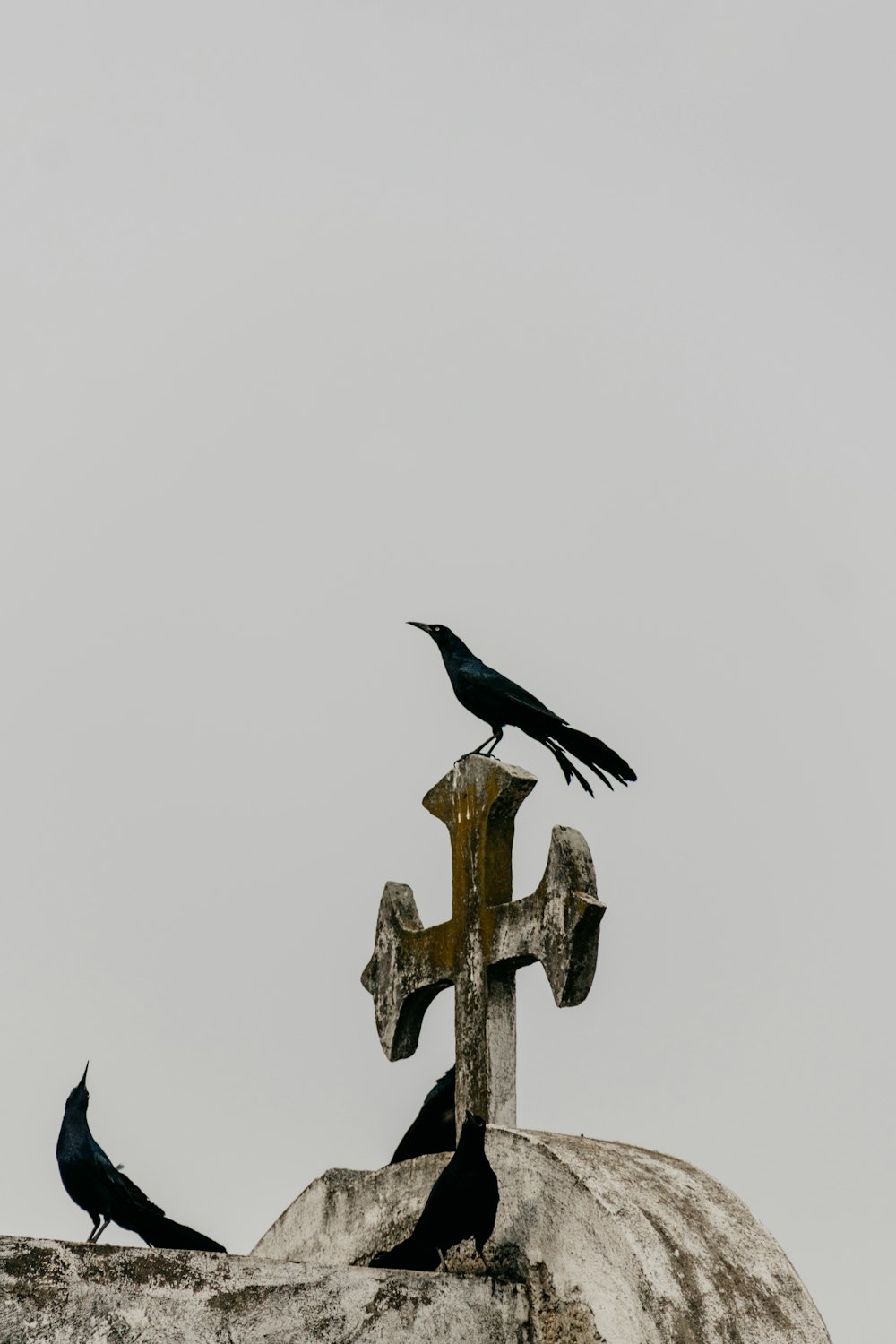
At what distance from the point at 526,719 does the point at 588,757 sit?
29 centimetres

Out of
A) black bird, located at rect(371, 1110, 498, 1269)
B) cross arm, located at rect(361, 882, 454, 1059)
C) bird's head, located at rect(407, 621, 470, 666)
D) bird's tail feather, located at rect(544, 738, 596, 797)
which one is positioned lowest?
black bird, located at rect(371, 1110, 498, 1269)

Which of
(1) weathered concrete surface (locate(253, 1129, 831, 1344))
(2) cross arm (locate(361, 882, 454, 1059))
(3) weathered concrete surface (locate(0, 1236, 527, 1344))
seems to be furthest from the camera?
(2) cross arm (locate(361, 882, 454, 1059))

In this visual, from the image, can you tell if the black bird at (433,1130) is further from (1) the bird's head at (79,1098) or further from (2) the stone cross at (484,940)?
(1) the bird's head at (79,1098)

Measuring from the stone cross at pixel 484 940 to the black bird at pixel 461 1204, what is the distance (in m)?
0.80

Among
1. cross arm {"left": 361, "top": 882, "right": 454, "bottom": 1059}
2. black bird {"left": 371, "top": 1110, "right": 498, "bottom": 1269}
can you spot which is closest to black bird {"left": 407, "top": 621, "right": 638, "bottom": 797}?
cross arm {"left": 361, "top": 882, "right": 454, "bottom": 1059}

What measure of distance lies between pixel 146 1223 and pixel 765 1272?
1.99 m

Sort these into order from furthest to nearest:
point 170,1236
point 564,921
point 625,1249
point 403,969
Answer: point 403,969 → point 564,921 → point 170,1236 → point 625,1249

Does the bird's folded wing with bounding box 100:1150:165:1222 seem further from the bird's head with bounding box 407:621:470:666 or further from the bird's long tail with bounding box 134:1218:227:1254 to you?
the bird's head with bounding box 407:621:470:666

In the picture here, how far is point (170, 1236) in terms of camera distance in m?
5.22

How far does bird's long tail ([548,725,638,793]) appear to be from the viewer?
6.23m

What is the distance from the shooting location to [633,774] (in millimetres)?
6262

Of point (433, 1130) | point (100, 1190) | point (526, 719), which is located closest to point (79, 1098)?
Answer: point (100, 1190)

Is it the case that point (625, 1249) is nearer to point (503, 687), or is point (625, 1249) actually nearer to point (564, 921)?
point (564, 921)

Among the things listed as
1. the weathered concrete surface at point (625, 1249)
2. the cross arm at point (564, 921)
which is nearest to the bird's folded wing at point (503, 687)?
the cross arm at point (564, 921)
